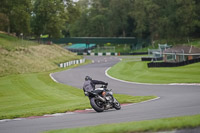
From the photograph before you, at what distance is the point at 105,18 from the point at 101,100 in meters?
121

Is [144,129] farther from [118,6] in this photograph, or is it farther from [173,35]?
[118,6]

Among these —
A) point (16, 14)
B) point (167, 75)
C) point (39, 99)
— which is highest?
point (16, 14)

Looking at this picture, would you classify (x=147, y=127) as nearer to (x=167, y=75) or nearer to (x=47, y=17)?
(x=167, y=75)

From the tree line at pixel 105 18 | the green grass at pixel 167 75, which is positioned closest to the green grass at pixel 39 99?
the green grass at pixel 167 75

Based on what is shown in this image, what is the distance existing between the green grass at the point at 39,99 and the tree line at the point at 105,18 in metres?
39.3

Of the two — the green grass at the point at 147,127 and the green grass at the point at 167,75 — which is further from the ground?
the green grass at the point at 147,127

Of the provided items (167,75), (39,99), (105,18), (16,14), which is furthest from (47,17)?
(39,99)

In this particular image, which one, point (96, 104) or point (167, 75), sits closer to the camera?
point (96, 104)

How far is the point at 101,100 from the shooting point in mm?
16031

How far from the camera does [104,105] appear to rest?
16281 millimetres

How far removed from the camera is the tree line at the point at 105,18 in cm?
7712

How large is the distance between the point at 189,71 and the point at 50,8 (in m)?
53.3

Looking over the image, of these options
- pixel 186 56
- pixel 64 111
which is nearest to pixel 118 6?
pixel 186 56

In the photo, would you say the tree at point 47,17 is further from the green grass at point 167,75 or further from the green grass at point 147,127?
the green grass at point 147,127
